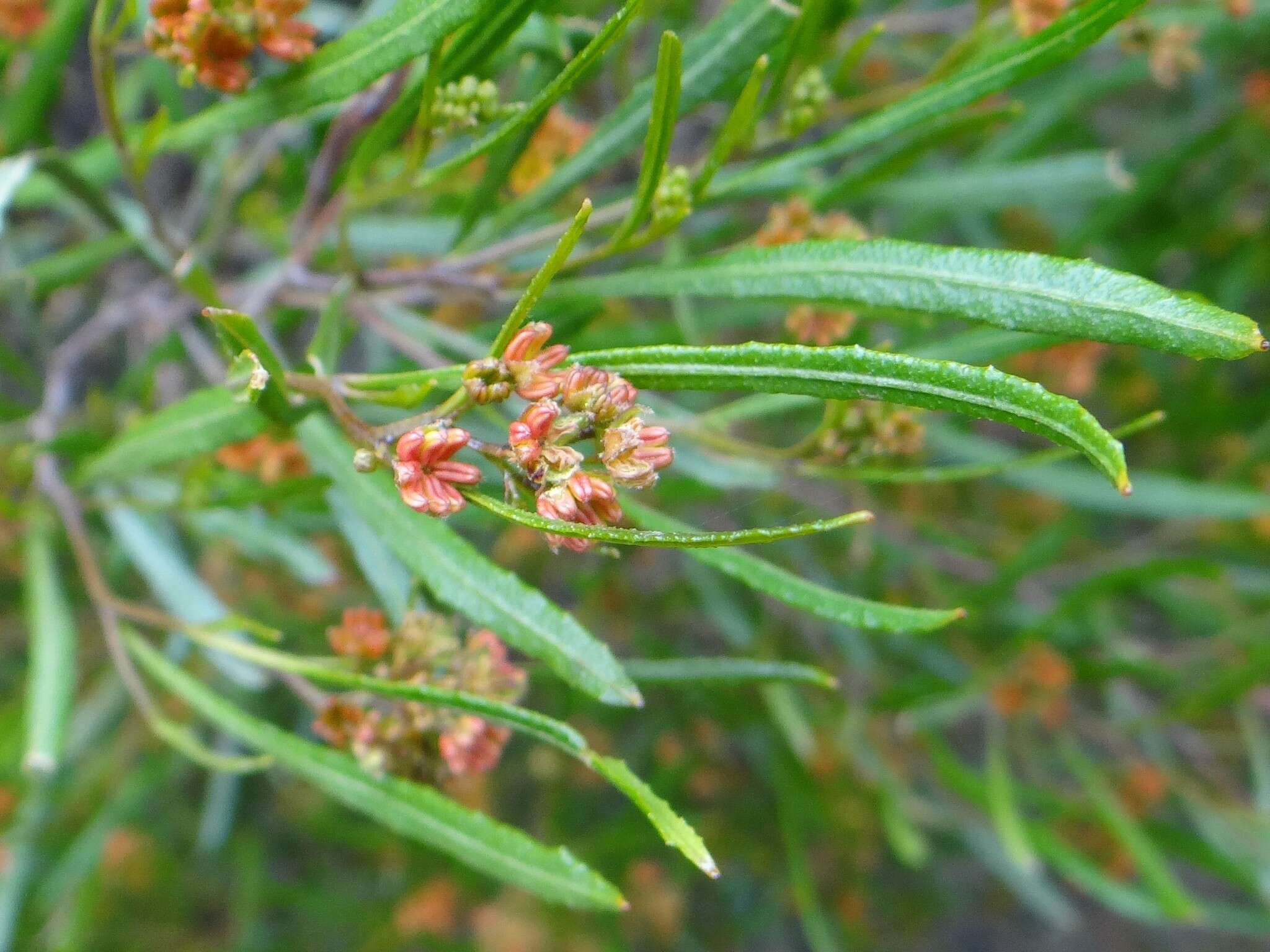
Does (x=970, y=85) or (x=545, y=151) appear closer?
(x=970, y=85)

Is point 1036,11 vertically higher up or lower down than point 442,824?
higher up

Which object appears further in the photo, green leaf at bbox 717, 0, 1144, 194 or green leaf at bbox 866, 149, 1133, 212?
green leaf at bbox 866, 149, 1133, 212

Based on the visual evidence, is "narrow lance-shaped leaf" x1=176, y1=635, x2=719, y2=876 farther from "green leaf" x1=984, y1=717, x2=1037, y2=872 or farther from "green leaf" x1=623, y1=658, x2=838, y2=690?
"green leaf" x1=984, y1=717, x2=1037, y2=872

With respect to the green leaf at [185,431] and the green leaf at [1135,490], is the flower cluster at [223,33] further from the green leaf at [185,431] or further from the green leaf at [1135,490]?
the green leaf at [1135,490]

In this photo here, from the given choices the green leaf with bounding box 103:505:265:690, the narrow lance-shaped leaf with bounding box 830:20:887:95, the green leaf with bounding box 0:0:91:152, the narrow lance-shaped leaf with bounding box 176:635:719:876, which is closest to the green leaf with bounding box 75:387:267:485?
the narrow lance-shaped leaf with bounding box 176:635:719:876

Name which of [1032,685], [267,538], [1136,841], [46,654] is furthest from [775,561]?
[46,654]

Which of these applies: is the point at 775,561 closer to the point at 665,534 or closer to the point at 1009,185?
the point at 1009,185

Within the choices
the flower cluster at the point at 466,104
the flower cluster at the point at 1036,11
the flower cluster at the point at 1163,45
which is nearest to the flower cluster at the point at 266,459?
the flower cluster at the point at 466,104
